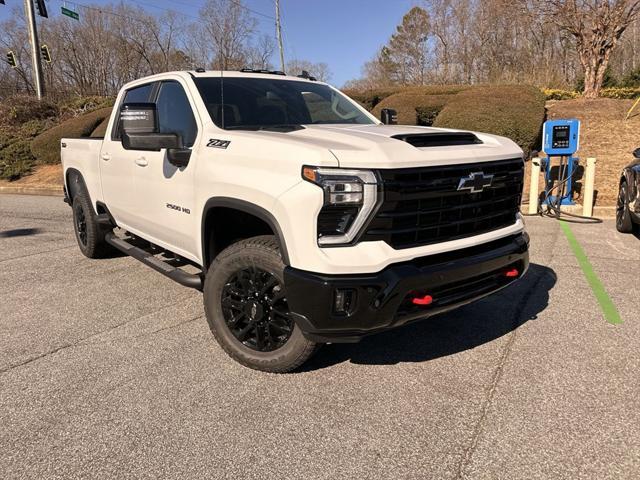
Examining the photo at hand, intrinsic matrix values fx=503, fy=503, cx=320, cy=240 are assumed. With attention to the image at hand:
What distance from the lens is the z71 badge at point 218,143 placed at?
3207 mm

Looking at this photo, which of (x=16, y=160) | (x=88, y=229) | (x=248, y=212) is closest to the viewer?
(x=248, y=212)

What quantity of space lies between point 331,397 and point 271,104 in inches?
92.2

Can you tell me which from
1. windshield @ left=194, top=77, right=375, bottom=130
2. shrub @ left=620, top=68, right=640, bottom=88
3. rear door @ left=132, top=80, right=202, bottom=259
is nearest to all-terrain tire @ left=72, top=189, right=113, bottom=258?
rear door @ left=132, top=80, right=202, bottom=259

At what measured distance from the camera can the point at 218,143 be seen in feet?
10.8

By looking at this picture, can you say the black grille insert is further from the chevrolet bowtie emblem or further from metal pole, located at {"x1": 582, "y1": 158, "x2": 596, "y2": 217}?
metal pole, located at {"x1": 582, "y1": 158, "x2": 596, "y2": 217}

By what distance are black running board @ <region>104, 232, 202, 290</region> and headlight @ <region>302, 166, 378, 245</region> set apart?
1.51 meters

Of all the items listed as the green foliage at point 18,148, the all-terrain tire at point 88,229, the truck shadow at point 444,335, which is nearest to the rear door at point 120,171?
the all-terrain tire at point 88,229

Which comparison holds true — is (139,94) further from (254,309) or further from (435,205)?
(435,205)

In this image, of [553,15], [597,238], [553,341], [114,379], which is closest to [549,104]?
[553,15]

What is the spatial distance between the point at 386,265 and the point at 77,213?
16.1ft

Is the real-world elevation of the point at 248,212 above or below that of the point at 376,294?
above

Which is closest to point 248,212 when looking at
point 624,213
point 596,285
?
point 596,285

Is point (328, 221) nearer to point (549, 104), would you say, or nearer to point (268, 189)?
point (268, 189)

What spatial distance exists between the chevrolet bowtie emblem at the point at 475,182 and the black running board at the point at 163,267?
2.01 meters
